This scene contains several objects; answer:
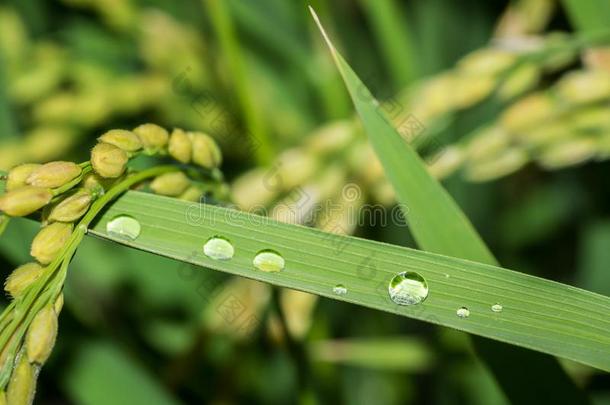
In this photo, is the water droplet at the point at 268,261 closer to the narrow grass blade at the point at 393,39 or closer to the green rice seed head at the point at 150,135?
the green rice seed head at the point at 150,135

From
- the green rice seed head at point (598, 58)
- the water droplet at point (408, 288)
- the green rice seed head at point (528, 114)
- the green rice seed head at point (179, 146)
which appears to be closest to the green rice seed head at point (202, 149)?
the green rice seed head at point (179, 146)

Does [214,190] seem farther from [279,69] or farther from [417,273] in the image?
[279,69]

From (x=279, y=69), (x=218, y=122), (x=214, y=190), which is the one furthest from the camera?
(x=279, y=69)

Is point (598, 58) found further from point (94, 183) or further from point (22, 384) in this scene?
point (22, 384)

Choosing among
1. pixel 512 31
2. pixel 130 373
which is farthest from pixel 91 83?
pixel 512 31

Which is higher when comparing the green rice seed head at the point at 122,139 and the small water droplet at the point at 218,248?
the green rice seed head at the point at 122,139

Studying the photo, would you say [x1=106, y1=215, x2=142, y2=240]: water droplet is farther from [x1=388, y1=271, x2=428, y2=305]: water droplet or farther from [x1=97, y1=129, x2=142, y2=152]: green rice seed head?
[x1=388, y1=271, x2=428, y2=305]: water droplet
